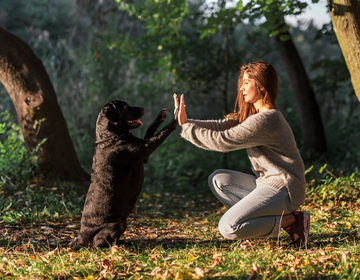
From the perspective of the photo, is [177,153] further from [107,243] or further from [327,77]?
[107,243]

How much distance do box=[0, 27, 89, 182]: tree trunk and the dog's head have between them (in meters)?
2.47

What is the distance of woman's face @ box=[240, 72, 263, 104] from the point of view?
9.47 ft

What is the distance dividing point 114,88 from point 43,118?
15.7ft

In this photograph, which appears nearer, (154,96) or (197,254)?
(197,254)

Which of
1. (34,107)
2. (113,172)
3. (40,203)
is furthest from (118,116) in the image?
(34,107)

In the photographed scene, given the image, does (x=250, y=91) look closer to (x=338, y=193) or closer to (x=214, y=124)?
(x=214, y=124)

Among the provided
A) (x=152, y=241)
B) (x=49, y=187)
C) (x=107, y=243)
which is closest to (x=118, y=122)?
(x=107, y=243)

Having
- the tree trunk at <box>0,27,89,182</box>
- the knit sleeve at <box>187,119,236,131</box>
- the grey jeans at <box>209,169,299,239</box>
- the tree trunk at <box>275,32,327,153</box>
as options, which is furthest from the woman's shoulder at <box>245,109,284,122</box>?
the tree trunk at <box>275,32,327,153</box>

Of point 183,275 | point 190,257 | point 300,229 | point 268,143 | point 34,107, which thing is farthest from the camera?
point 34,107

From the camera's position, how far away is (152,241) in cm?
331

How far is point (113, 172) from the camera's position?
9.36 ft

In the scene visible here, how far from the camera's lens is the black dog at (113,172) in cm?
283

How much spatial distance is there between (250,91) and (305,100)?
5.96 meters

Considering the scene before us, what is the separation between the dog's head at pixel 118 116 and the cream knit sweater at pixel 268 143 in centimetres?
43
